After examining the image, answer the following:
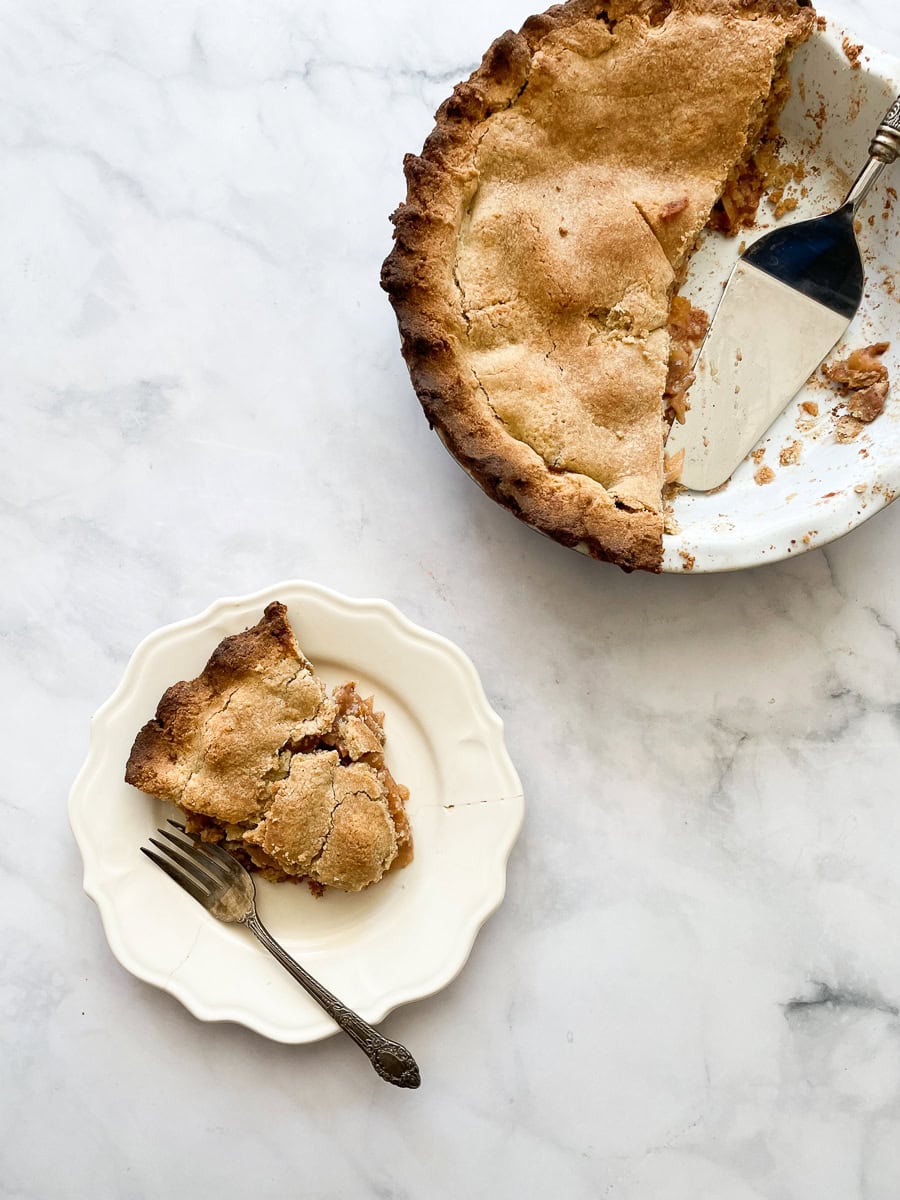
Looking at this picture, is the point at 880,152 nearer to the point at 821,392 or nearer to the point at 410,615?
the point at 821,392

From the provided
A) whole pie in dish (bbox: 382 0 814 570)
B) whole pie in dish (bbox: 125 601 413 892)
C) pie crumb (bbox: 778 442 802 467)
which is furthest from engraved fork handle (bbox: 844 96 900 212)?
whole pie in dish (bbox: 125 601 413 892)

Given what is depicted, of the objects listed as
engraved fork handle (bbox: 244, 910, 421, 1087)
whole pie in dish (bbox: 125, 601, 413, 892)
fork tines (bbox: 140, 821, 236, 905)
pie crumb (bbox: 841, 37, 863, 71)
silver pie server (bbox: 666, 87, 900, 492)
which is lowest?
engraved fork handle (bbox: 244, 910, 421, 1087)

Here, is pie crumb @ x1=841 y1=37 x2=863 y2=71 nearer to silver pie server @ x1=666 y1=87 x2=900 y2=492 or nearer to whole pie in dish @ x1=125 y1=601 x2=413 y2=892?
silver pie server @ x1=666 y1=87 x2=900 y2=492

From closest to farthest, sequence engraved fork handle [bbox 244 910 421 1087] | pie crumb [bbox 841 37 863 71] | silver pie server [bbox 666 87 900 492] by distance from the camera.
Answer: engraved fork handle [bbox 244 910 421 1087] < pie crumb [bbox 841 37 863 71] < silver pie server [bbox 666 87 900 492]

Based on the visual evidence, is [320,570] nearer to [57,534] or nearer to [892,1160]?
[57,534]

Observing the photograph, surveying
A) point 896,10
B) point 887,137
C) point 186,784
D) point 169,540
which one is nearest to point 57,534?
point 169,540

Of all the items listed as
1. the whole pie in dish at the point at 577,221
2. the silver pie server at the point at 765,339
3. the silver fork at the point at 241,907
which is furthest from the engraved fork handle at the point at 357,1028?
the silver pie server at the point at 765,339
